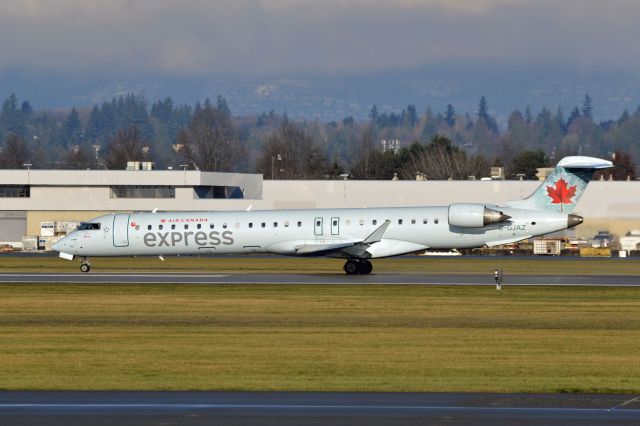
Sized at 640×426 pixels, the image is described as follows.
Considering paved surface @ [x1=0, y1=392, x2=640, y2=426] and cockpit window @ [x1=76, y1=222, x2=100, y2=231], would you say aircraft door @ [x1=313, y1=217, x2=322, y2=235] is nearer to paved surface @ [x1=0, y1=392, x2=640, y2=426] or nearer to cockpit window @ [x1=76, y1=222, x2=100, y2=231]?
cockpit window @ [x1=76, y1=222, x2=100, y2=231]

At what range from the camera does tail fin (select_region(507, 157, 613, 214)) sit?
54.4 metres

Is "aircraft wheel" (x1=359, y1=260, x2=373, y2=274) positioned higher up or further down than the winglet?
further down

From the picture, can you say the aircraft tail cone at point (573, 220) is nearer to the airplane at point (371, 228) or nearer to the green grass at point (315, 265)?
the airplane at point (371, 228)

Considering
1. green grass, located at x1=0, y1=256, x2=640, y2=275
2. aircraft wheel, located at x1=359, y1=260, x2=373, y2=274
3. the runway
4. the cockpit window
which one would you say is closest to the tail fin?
the runway

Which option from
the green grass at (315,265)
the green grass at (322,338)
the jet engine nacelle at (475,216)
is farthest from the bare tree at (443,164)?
the green grass at (322,338)

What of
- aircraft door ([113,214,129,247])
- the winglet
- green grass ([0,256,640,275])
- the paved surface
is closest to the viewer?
the paved surface

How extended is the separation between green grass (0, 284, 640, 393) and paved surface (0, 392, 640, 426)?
103 cm

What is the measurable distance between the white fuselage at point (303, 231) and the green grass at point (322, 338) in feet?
26.9

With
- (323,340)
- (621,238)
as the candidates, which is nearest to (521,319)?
(323,340)

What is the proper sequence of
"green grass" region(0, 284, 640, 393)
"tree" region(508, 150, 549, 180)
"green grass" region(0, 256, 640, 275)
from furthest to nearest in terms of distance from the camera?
"tree" region(508, 150, 549, 180) → "green grass" region(0, 256, 640, 275) → "green grass" region(0, 284, 640, 393)

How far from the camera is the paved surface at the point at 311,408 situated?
1853cm

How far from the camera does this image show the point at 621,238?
305ft

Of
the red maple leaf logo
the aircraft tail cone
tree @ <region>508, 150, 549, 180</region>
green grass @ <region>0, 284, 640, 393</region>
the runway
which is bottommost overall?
green grass @ <region>0, 284, 640, 393</region>

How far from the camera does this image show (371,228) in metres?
54.1
